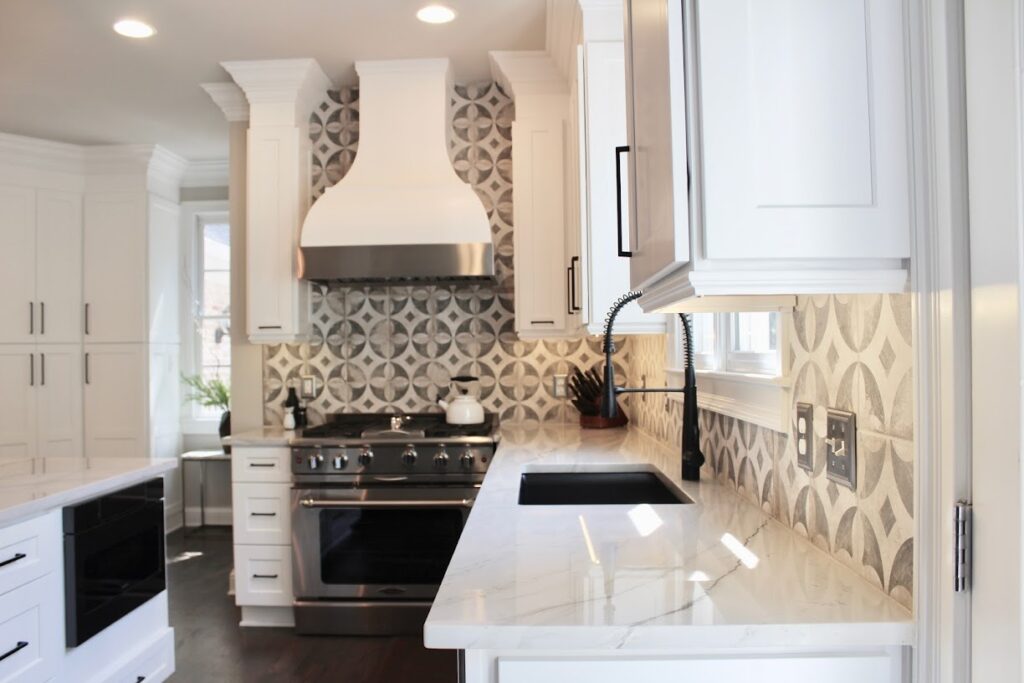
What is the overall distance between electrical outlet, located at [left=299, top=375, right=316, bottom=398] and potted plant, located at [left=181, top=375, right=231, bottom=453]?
143 cm

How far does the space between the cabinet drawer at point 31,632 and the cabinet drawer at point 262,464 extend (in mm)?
1205

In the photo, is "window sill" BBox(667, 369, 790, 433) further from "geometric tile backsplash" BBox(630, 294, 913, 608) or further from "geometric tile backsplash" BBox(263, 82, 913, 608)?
"geometric tile backsplash" BBox(263, 82, 913, 608)

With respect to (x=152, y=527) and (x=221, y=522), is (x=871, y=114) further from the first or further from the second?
(x=221, y=522)

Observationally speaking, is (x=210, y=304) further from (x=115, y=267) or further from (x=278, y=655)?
(x=278, y=655)

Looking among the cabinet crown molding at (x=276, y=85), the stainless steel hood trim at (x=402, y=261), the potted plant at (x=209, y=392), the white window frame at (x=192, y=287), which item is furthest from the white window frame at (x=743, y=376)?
the white window frame at (x=192, y=287)

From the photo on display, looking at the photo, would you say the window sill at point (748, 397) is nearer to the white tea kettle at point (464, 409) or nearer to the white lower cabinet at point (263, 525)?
the white tea kettle at point (464, 409)

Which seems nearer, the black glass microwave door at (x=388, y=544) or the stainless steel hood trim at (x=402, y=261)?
the black glass microwave door at (x=388, y=544)

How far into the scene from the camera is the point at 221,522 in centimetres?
510

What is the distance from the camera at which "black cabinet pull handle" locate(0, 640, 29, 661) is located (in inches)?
69.1

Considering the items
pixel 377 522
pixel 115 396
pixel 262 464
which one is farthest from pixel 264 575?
pixel 115 396

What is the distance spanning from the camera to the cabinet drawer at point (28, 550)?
1781 mm

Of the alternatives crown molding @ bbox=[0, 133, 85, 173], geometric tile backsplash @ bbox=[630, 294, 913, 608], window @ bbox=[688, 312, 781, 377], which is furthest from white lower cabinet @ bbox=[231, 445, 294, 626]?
crown molding @ bbox=[0, 133, 85, 173]

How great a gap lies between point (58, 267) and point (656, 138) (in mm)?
4661

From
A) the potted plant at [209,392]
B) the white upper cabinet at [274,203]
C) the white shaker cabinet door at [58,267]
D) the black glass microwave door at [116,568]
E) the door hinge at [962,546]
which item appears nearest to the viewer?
the door hinge at [962,546]
